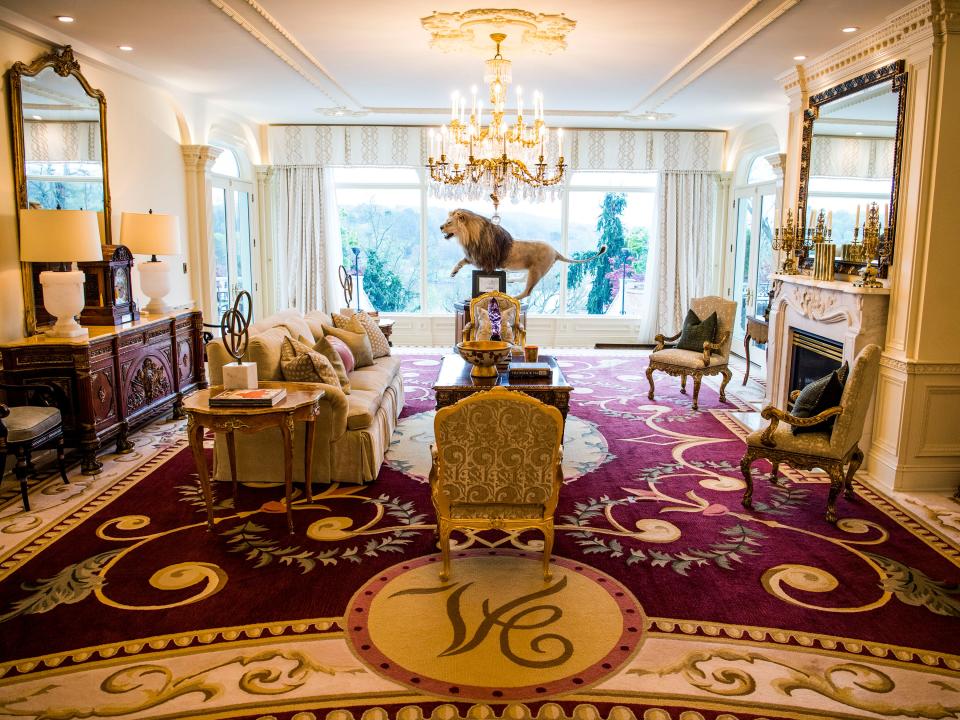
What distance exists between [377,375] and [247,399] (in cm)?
206

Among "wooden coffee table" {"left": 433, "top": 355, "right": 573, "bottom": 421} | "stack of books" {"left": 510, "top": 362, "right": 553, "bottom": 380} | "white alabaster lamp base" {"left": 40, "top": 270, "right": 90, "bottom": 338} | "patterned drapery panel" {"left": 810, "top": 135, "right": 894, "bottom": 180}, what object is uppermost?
"patterned drapery panel" {"left": 810, "top": 135, "right": 894, "bottom": 180}

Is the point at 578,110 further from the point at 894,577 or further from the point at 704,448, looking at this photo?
the point at 894,577

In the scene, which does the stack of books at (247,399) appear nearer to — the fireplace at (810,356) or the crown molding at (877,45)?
the fireplace at (810,356)

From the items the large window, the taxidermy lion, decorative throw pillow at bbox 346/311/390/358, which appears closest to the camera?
decorative throw pillow at bbox 346/311/390/358

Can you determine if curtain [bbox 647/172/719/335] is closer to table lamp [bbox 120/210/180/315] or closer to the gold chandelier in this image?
the gold chandelier

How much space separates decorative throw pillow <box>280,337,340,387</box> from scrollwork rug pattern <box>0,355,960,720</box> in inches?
27.2

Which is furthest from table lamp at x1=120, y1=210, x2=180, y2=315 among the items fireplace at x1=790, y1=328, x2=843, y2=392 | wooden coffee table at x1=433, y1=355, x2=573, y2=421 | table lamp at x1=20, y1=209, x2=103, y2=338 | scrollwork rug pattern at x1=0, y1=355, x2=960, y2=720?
fireplace at x1=790, y1=328, x2=843, y2=392

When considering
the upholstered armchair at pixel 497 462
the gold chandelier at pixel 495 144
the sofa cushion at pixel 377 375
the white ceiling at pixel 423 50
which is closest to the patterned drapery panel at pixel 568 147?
the white ceiling at pixel 423 50

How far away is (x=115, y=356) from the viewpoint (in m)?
5.05

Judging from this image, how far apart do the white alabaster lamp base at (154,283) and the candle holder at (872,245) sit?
17.1ft

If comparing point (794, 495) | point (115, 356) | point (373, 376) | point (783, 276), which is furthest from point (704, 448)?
point (115, 356)

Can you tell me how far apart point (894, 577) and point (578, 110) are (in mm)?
6371

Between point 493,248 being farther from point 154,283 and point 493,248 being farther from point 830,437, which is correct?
point 830,437

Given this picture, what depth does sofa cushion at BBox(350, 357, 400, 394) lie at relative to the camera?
5312mm
